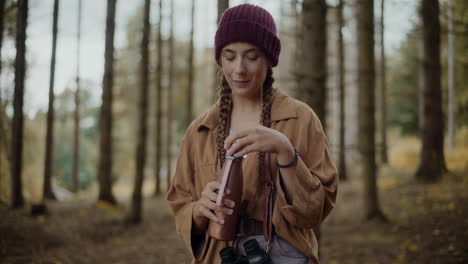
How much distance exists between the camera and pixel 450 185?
31.8 ft

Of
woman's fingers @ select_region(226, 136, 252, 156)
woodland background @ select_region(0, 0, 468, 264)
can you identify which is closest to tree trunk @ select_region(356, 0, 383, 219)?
woodland background @ select_region(0, 0, 468, 264)

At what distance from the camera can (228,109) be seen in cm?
216

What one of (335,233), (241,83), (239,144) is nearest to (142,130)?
(335,233)

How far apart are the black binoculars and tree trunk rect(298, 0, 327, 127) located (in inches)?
121

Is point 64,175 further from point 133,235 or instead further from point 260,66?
point 260,66

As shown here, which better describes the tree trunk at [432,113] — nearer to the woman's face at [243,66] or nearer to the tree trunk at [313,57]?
the tree trunk at [313,57]

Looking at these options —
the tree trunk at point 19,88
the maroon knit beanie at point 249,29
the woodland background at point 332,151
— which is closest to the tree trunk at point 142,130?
the woodland background at point 332,151

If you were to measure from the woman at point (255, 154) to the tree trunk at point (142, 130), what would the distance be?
26.2ft

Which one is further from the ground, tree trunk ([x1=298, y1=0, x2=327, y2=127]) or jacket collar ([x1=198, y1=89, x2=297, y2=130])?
tree trunk ([x1=298, y1=0, x2=327, y2=127])

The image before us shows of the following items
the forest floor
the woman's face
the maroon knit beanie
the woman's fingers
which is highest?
the maroon knit beanie

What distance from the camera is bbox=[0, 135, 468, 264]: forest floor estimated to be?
6.32 meters

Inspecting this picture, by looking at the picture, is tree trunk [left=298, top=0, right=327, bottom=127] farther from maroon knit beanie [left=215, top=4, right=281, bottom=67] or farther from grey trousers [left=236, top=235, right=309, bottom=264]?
grey trousers [left=236, top=235, right=309, bottom=264]

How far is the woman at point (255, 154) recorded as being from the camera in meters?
1.75

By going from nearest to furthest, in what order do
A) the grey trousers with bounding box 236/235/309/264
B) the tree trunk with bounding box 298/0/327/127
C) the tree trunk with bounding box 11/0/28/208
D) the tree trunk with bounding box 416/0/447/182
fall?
the grey trousers with bounding box 236/235/309/264, the tree trunk with bounding box 298/0/327/127, the tree trunk with bounding box 11/0/28/208, the tree trunk with bounding box 416/0/447/182
